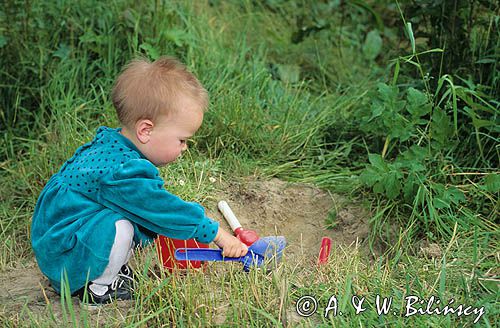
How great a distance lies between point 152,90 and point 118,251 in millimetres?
633

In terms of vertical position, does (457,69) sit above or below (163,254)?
above

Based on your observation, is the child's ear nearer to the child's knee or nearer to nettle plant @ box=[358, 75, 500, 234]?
the child's knee

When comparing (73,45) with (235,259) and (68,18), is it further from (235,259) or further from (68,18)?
(235,259)

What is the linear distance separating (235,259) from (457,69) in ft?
5.90

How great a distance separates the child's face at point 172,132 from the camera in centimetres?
308

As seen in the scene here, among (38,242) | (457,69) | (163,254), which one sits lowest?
(163,254)

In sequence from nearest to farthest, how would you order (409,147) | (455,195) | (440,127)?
(455,195) < (440,127) < (409,147)

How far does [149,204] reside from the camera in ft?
9.70

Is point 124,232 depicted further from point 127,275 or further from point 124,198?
point 127,275

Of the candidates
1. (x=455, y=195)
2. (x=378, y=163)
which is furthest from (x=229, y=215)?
(x=455, y=195)

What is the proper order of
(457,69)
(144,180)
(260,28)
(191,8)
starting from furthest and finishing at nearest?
(260,28) < (191,8) < (457,69) < (144,180)

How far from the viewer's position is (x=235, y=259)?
3.14 m

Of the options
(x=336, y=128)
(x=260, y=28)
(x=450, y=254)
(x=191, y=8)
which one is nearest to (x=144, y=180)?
(x=450, y=254)

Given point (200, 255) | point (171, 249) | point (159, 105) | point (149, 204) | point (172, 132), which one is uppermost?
point (159, 105)
